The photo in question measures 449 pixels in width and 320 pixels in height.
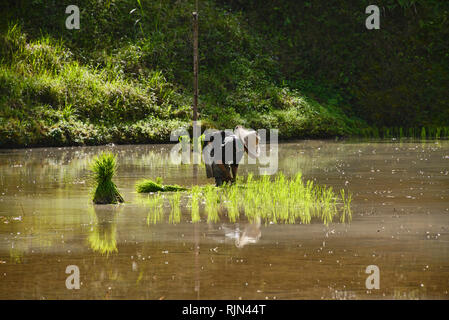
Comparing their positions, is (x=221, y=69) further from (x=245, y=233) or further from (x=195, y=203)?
(x=245, y=233)

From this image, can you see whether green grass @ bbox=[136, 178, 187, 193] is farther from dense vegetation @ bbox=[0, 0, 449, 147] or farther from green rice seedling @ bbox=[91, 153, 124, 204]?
dense vegetation @ bbox=[0, 0, 449, 147]

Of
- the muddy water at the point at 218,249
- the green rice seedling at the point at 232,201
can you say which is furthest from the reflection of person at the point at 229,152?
the muddy water at the point at 218,249

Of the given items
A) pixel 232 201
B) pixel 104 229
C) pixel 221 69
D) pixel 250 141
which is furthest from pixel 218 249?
pixel 221 69

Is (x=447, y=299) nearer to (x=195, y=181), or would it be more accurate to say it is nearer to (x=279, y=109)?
(x=195, y=181)

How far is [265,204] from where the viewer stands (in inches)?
584

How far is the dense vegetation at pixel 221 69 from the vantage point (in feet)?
104

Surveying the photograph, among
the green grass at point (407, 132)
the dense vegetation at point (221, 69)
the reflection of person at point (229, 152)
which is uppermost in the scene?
the dense vegetation at point (221, 69)

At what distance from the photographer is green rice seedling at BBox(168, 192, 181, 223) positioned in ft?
43.8

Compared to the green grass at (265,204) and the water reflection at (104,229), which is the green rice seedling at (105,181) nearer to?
the water reflection at (104,229)

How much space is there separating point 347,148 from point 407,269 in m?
19.9

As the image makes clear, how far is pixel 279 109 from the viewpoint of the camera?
3622cm

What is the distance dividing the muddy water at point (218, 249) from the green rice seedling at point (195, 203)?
0.20 m

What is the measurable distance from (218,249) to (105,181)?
5.11 metres

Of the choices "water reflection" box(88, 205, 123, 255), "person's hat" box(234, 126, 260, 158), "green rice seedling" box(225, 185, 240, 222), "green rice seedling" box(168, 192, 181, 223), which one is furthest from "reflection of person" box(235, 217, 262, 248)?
"person's hat" box(234, 126, 260, 158)
